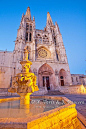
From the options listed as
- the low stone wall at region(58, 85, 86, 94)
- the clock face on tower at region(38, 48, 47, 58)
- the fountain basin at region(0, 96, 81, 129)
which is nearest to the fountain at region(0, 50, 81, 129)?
the fountain basin at region(0, 96, 81, 129)

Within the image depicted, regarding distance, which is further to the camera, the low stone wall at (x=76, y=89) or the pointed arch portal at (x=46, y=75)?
the pointed arch portal at (x=46, y=75)

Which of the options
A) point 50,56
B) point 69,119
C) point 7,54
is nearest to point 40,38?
point 50,56

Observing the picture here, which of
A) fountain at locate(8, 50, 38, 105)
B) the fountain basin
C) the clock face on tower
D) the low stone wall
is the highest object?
the clock face on tower

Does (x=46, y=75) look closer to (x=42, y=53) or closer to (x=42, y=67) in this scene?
(x=42, y=67)

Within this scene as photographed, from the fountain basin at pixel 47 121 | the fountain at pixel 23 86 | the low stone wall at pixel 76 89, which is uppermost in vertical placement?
the fountain at pixel 23 86

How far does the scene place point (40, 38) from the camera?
24688 mm

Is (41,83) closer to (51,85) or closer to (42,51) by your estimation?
(51,85)

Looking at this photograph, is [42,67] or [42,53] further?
[42,53]

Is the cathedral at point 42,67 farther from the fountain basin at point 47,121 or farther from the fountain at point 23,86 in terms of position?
the fountain basin at point 47,121

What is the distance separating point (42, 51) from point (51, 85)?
10770 millimetres

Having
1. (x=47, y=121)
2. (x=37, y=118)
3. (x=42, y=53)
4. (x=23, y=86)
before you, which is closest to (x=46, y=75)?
(x=42, y=53)

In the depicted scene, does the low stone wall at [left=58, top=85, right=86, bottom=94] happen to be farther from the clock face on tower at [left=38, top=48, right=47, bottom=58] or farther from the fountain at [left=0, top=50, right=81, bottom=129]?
the fountain at [left=0, top=50, right=81, bottom=129]

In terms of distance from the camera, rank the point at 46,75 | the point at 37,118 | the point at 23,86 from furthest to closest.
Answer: the point at 46,75
the point at 23,86
the point at 37,118

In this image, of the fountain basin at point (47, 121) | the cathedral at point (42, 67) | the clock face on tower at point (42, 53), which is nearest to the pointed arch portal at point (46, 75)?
the cathedral at point (42, 67)
